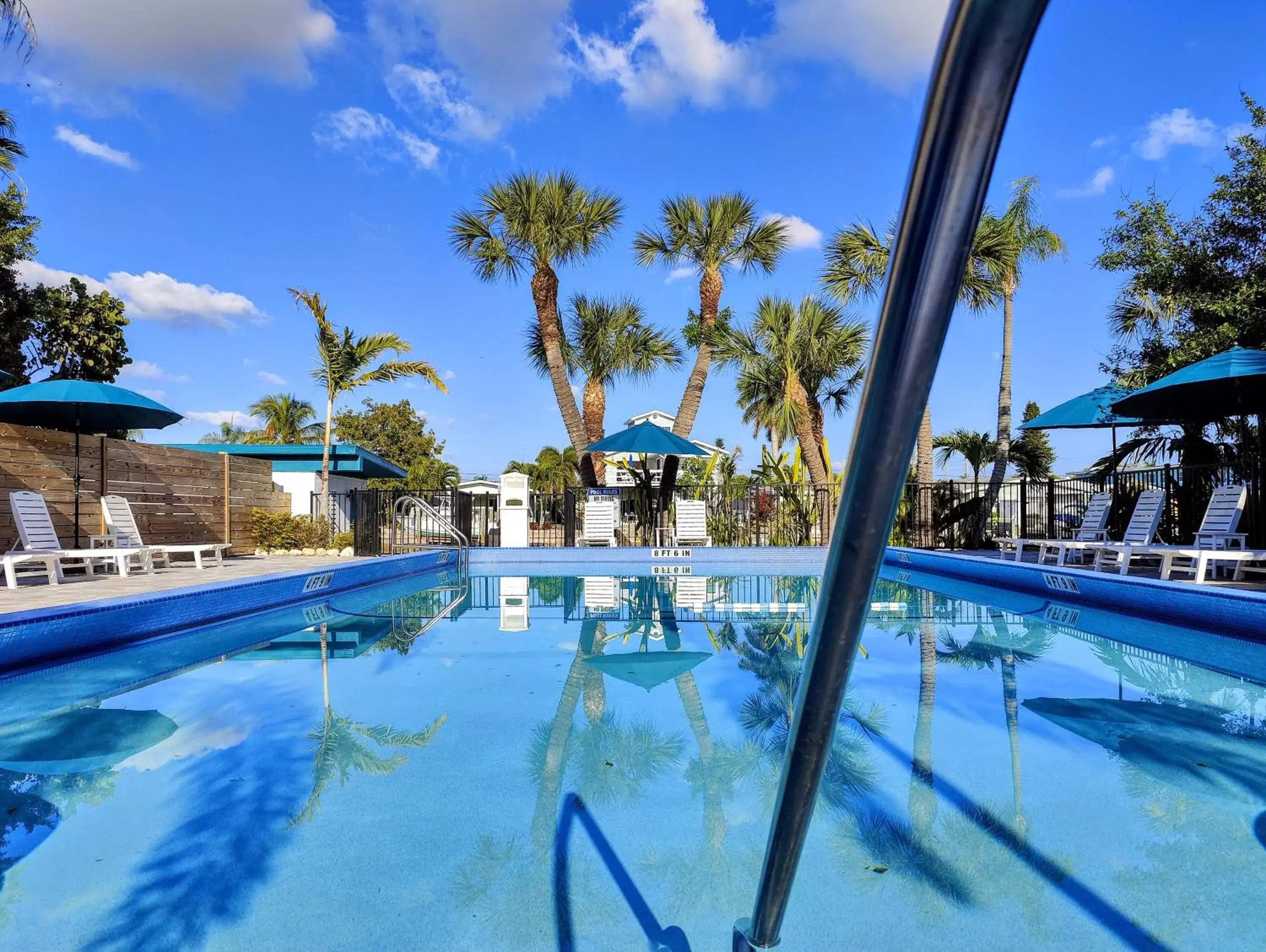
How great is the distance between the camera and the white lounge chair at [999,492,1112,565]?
422 inches

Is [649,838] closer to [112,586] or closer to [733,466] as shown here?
[112,586]

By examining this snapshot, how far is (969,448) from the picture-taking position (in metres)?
24.9

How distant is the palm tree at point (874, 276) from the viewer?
15.0 metres

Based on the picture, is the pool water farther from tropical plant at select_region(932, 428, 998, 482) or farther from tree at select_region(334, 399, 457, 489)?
tree at select_region(334, 399, 457, 489)

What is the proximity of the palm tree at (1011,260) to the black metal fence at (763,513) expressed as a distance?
0.34 m

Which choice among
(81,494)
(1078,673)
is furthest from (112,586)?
(1078,673)

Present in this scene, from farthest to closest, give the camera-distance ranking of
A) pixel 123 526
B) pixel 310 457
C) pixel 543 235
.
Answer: pixel 310 457, pixel 543 235, pixel 123 526

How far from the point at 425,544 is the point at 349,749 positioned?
1208cm

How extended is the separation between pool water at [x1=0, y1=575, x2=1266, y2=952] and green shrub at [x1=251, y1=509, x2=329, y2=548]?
836 centimetres

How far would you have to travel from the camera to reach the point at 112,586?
8.25 m

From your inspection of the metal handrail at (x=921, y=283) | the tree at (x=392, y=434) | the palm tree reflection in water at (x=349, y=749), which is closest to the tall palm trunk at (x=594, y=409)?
the palm tree reflection in water at (x=349, y=749)

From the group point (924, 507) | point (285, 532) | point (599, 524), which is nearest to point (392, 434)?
point (285, 532)

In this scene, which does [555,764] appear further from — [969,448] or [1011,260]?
[969,448]

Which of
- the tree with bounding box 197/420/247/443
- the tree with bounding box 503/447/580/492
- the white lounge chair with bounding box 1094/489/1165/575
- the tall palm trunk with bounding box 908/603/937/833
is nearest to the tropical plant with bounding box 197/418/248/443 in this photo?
the tree with bounding box 197/420/247/443
